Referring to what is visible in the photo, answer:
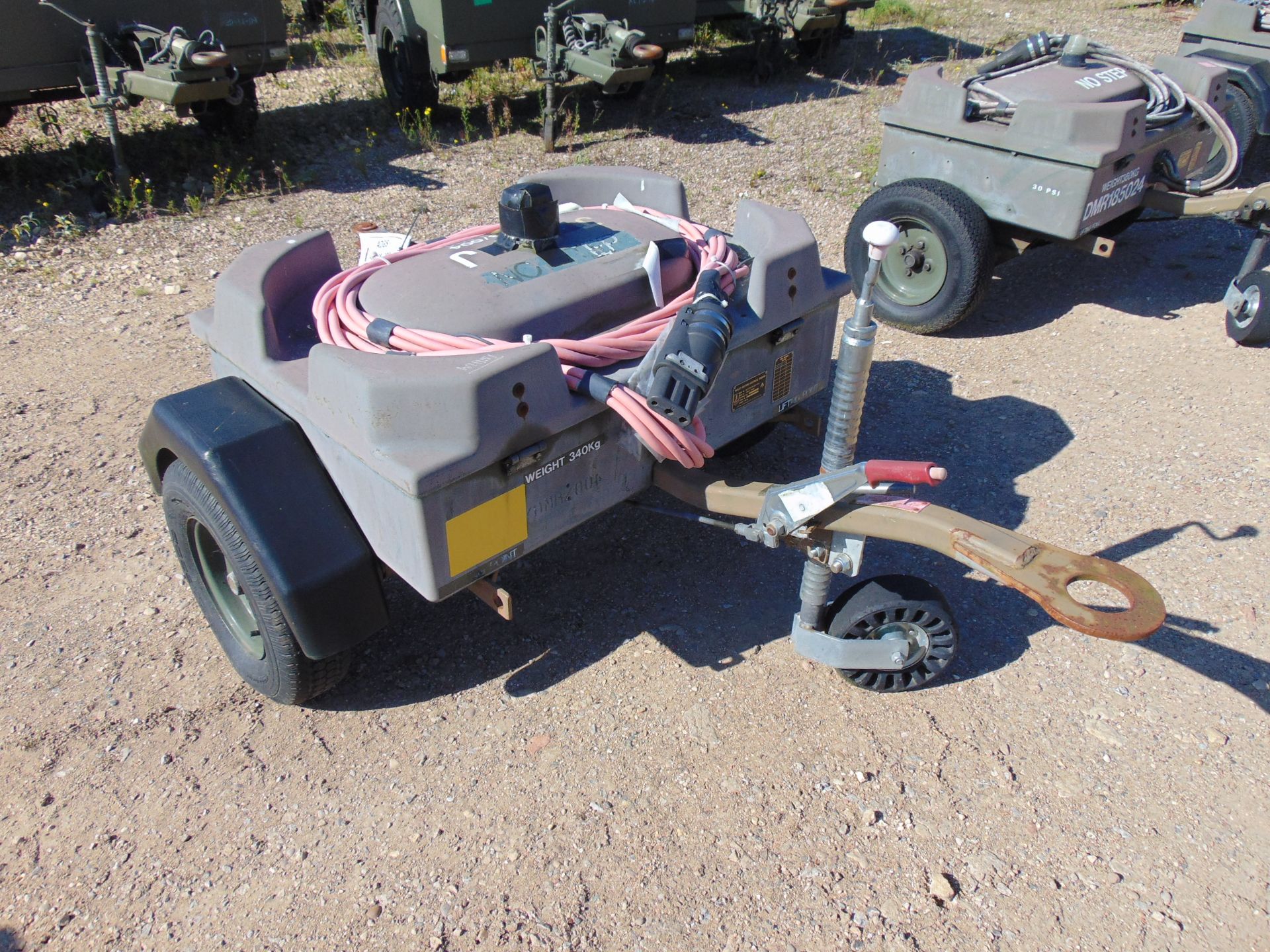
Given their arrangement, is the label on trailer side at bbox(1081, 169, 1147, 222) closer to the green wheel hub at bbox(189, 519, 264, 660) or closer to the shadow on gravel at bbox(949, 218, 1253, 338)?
the shadow on gravel at bbox(949, 218, 1253, 338)

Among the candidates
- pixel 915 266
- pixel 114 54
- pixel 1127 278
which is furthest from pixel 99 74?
pixel 1127 278

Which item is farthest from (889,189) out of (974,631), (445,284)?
(445,284)

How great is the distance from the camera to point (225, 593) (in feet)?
9.60

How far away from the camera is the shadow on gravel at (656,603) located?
2.95m

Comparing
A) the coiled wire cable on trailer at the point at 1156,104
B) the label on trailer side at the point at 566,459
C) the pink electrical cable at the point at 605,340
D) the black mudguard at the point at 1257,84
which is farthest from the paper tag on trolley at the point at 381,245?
the black mudguard at the point at 1257,84

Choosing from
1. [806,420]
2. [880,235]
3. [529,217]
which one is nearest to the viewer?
[880,235]

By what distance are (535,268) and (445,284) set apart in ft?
0.90

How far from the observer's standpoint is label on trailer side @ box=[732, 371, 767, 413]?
9.48 ft

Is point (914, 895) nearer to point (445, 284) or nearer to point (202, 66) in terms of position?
point (445, 284)

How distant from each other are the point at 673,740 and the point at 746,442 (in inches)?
57.1

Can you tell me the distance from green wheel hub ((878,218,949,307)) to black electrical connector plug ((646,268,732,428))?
261 centimetres

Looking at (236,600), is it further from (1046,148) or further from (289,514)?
(1046,148)

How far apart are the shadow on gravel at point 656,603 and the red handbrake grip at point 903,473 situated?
3.04 feet

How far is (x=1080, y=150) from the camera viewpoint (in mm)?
4180
